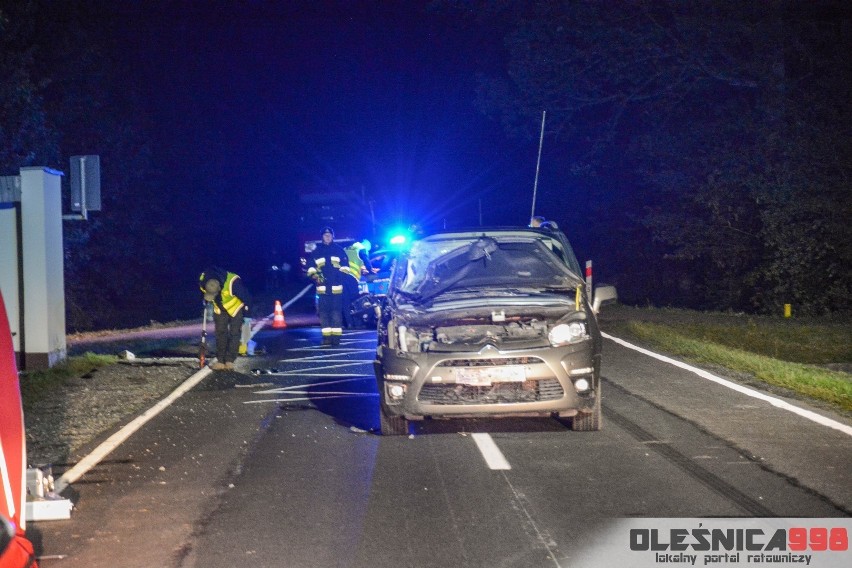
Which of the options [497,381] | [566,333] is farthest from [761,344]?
[497,381]

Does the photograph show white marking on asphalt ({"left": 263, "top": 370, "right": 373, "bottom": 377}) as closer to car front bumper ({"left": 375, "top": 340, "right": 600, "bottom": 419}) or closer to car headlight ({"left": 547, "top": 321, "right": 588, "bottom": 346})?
car front bumper ({"left": 375, "top": 340, "right": 600, "bottom": 419})

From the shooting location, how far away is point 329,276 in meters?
17.1

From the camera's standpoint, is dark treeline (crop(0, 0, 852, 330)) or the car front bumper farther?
dark treeline (crop(0, 0, 852, 330))

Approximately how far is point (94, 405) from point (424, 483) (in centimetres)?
551

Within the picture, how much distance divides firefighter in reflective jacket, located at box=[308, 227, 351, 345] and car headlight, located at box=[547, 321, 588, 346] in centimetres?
888

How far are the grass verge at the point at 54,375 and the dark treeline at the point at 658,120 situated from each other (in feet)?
35.4

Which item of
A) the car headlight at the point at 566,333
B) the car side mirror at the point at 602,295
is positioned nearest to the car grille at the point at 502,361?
the car headlight at the point at 566,333

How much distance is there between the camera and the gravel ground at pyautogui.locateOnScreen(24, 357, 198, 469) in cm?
903

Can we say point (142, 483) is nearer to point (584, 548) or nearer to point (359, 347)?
point (584, 548)

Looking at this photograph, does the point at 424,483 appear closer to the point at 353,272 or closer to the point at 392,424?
the point at 392,424

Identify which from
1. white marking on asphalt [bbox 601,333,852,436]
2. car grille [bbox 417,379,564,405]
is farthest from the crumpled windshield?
white marking on asphalt [bbox 601,333,852,436]

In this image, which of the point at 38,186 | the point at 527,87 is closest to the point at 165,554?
the point at 38,186

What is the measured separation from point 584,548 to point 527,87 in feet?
78.6

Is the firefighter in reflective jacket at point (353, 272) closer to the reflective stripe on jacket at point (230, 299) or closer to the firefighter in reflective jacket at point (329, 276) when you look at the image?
the firefighter in reflective jacket at point (329, 276)
